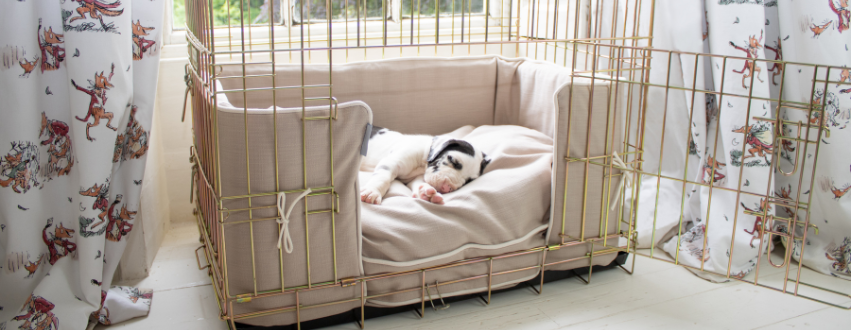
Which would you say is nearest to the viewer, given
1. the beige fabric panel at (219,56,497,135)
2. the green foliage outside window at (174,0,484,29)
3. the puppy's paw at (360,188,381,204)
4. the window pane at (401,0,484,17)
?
the puppy's paw at (360,188,381,204)

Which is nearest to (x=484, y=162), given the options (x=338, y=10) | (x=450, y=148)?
(x=450, y=148)

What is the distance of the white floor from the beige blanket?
0.54 feet

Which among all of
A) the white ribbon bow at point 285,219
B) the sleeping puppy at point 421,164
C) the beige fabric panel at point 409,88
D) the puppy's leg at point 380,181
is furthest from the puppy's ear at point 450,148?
the white ribbon bow at point 285,219

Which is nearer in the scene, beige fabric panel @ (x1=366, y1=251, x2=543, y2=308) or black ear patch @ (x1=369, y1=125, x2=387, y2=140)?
beige fabric panel @ (x1=366, y1=251, x2=543, y2=308)

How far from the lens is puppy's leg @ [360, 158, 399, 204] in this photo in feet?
5.44

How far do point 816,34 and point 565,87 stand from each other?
0.85 meters

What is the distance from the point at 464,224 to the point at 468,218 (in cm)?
2

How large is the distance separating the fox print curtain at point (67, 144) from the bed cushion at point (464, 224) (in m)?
0.67

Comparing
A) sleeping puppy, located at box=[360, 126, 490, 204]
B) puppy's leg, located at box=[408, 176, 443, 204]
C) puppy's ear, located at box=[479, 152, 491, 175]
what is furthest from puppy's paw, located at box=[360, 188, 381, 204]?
puppy's ear, located at box=[479, 152, 491, 175]

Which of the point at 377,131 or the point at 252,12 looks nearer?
the point at 377,131

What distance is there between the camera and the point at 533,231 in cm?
174

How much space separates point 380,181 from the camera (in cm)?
173

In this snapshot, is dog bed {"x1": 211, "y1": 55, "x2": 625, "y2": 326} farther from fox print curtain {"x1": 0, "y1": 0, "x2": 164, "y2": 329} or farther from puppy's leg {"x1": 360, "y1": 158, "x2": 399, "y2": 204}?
fox print curtain {"x1": 0, "y1": 0, "x2": 164, "y2": 329}

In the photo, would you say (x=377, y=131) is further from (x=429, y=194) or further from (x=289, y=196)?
(x=289, y=196)
